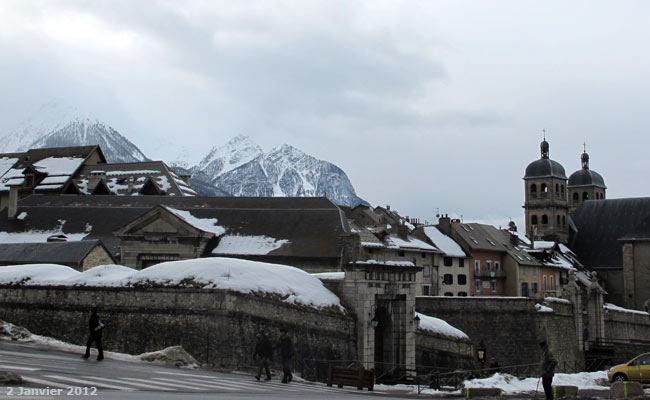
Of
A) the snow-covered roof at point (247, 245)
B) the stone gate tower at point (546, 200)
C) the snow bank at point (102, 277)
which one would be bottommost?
the snow bank at point (102, 277)

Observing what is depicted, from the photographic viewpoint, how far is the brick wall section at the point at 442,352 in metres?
41.4

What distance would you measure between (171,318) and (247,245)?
74.3 feet

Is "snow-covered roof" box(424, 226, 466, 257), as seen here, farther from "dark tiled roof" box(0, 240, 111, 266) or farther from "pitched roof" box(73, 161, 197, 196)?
"dark tiled roof" box(0, 240, 111, 266)

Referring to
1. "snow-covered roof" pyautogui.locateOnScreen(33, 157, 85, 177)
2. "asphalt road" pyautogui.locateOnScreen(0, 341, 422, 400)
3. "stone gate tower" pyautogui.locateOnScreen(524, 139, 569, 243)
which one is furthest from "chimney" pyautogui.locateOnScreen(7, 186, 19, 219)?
"stone gate tower" pyautogui.locateOnScreen(524, 139, 569, 243)

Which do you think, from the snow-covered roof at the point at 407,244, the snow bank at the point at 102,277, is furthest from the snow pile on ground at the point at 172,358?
the snow-covered roof at the point at 407,244

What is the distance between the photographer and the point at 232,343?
94.8 feet

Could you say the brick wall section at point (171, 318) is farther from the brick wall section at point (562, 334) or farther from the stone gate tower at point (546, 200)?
the stone gate tower at point (546, 200)

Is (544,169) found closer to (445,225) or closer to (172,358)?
(445,225)

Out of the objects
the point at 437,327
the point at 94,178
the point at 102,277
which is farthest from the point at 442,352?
the point at 94,178

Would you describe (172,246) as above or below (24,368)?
above

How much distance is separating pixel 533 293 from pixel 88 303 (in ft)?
217

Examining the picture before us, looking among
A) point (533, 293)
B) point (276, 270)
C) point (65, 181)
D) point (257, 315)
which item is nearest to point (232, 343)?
point (257, 315)

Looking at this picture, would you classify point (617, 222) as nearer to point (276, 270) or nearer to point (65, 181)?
point (65, 181)

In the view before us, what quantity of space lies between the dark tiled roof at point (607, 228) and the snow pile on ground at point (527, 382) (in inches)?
2958
